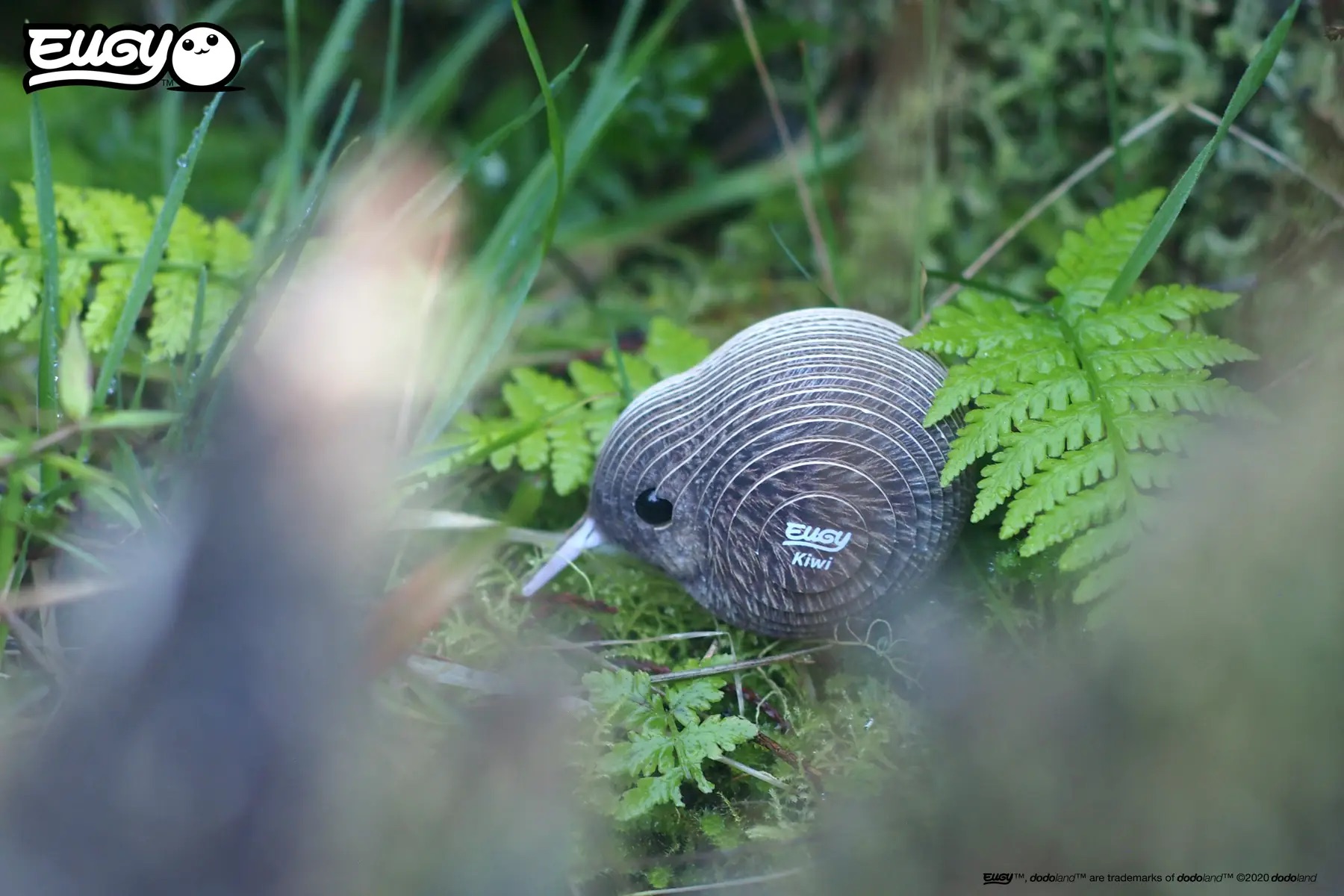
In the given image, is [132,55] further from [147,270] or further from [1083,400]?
[1083,400]

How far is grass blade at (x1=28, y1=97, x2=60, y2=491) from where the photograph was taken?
1.78m

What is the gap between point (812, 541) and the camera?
1731 millimetres

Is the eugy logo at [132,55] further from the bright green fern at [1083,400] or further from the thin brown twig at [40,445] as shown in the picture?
the bright green fern at [1083,400]

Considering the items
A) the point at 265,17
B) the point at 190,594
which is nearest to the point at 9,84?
the point at 265,17

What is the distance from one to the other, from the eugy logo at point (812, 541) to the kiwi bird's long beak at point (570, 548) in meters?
0.42

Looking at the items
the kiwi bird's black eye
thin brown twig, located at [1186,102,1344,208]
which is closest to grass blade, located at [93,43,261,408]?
the kiwi bird's black eye

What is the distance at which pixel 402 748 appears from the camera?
1501 millimetres

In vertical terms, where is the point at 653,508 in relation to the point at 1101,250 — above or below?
below

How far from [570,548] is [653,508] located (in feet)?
0.72

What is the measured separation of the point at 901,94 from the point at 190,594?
8.27 ft

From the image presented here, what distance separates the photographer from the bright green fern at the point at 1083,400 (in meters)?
1.50

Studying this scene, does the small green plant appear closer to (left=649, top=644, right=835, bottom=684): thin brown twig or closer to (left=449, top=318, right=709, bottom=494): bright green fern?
(left=649, top=644, right=835, bottom=684): thin brown twig

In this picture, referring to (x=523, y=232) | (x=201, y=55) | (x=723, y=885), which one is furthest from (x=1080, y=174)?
(x=201, y=55)

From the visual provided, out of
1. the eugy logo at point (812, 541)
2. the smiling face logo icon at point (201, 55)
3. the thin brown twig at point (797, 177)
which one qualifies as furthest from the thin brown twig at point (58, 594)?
the thin brown twig at point (797, 177)
